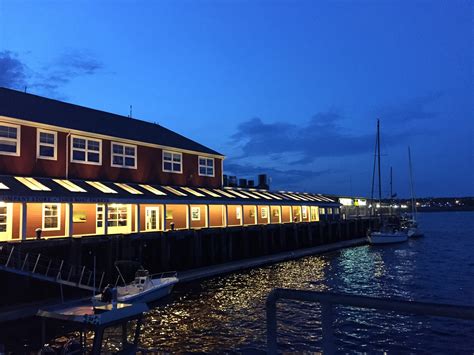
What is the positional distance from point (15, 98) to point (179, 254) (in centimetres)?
1606

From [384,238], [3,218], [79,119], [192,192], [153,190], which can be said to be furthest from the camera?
[384,238]

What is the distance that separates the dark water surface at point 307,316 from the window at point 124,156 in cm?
1152

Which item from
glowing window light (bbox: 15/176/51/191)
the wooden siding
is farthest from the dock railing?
the wooden siding

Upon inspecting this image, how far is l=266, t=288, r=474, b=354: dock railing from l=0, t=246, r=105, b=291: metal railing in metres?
16.6

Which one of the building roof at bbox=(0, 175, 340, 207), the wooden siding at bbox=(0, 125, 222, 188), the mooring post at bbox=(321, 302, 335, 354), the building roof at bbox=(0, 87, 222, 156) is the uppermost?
the building roof at bbox=(0, 87, 222, 156)

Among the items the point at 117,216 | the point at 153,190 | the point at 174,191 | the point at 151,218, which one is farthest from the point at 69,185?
the point at 174,191

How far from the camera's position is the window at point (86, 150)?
2840cm

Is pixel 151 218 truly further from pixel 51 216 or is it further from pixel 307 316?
pixel 307 316

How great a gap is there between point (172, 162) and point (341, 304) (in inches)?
1331

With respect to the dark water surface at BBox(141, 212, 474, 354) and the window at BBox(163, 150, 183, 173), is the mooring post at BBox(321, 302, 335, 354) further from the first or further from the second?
the window at BBox(163, 150, 183, 173)

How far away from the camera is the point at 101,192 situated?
1017 inches

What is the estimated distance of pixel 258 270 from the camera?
32031 mm

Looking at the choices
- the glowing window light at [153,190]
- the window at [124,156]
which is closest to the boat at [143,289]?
the glowing window light at [153,190]

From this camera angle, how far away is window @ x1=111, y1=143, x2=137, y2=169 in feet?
102
